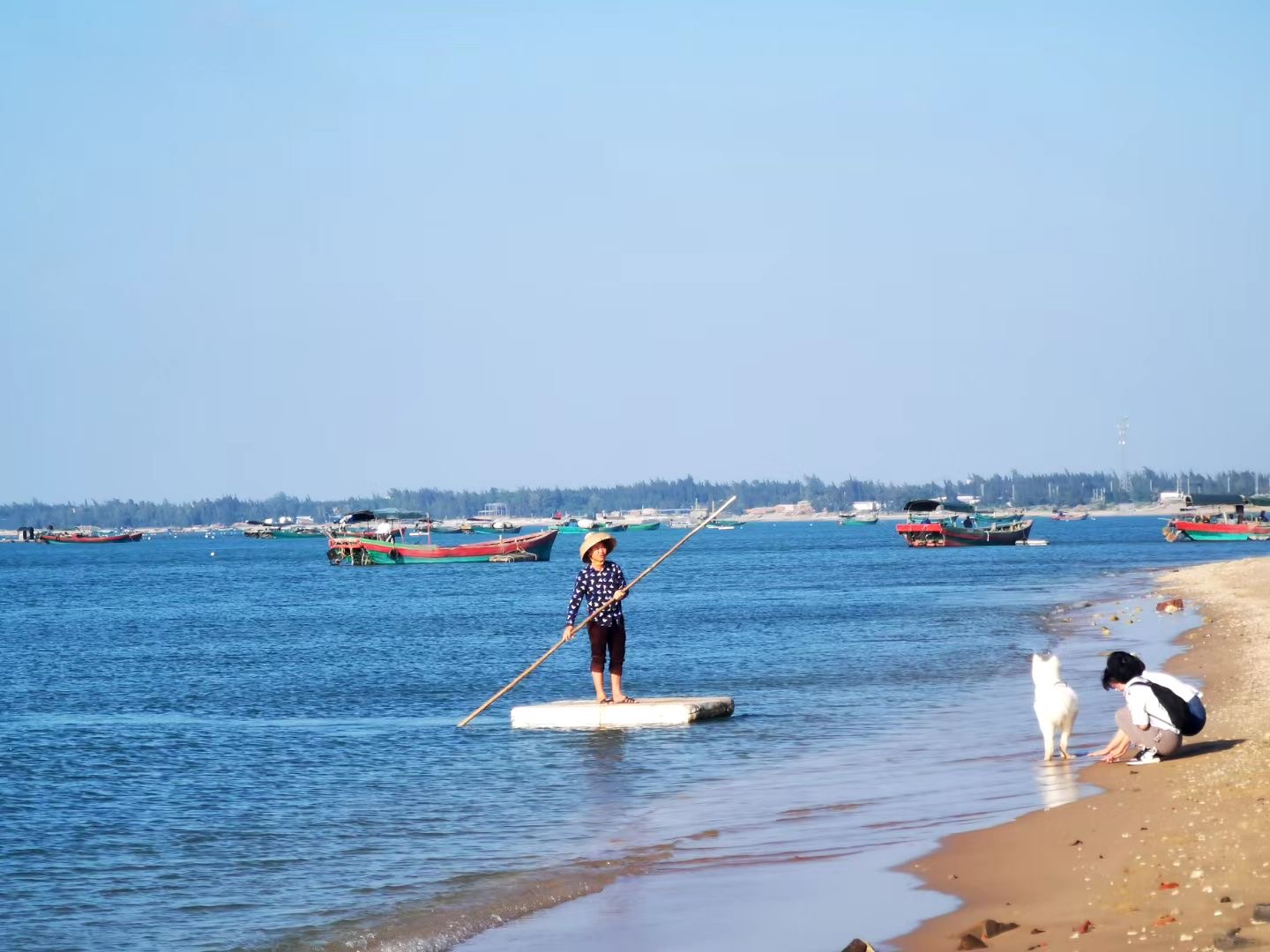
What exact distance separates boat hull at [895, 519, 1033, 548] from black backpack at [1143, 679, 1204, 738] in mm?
107061

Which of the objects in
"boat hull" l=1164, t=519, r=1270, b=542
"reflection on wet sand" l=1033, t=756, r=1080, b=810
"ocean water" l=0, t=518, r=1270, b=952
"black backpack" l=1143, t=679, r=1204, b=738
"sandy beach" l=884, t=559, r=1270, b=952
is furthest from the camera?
"boat hull" l=1164, t=519, r=1270, b=542

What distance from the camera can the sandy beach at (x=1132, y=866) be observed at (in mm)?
7086

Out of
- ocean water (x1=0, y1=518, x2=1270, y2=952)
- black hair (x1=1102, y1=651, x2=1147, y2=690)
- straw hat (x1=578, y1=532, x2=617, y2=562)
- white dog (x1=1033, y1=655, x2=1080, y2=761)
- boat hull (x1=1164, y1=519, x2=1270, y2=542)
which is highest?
straw hat (x1=578, y1=532, x2=617, y2=562)

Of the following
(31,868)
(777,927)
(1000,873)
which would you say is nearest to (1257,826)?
(1000,873)

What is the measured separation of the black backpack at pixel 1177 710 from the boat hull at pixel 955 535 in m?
107

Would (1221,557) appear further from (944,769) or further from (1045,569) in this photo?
(944,769)

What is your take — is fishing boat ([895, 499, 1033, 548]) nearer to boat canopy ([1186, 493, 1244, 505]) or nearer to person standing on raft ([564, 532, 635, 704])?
boat canopy ([1186, 493, 1244, 505])

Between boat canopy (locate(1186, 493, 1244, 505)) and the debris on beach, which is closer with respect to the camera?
the debris on beach

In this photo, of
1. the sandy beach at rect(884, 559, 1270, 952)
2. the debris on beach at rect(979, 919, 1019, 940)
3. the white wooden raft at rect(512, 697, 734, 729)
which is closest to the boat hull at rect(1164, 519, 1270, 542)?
the white wooden raft at rect(512, 697, 734, 729)

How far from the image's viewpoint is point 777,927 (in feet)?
27.2

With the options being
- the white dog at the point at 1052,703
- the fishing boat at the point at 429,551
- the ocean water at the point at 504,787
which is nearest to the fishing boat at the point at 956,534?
the fishing boat at the point at 429,551

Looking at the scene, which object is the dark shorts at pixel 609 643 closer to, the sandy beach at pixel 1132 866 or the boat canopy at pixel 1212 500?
the sandy beach at pixel 1132 866

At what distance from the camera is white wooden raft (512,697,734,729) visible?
17.4 meters

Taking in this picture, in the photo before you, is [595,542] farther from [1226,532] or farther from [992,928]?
[1226,532]
